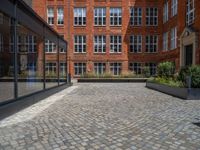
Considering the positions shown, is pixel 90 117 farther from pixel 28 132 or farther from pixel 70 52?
pixel 70 52

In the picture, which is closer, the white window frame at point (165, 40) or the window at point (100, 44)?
the white window frame at point (165, 40)

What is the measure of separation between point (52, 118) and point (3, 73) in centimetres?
245

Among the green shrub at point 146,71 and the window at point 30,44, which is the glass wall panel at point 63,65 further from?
the green shrub at point 146,71

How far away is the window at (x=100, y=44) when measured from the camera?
42.2m

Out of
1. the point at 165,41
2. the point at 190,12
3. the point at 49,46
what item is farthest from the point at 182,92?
the point at 165,41

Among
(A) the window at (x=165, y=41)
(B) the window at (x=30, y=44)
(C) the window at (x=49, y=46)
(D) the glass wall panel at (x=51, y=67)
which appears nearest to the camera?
(B) the window at (x=30, y=44)

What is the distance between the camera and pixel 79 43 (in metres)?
42.4

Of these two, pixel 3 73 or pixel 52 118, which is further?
pixel 3 73

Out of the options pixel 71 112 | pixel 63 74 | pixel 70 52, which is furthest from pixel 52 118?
pixel 70 52

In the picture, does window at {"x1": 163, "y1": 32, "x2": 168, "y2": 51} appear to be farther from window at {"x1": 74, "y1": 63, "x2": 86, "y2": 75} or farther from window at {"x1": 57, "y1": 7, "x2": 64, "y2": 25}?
window at {"x1": 57, "y1": 7, "x2": 64, "y2": 25}

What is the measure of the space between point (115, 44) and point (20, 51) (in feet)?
105

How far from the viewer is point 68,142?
591 centimetres

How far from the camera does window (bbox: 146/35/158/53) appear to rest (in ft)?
139

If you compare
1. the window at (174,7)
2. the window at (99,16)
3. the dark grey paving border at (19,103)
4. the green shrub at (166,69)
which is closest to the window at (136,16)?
the window at (99,16)
